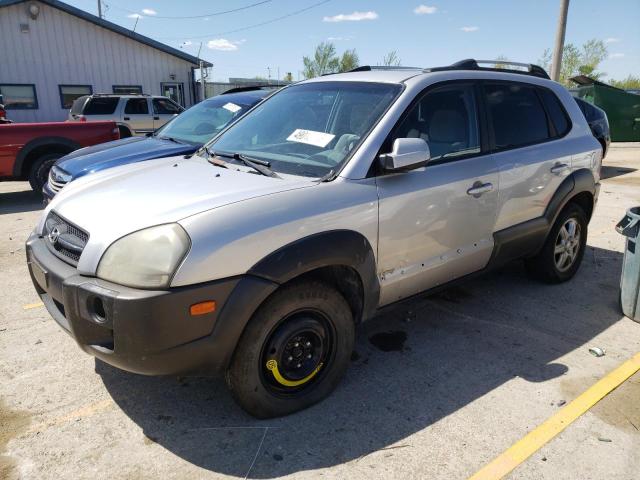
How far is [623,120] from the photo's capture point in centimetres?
1636

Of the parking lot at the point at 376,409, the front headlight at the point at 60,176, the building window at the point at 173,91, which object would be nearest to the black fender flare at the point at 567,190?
the parking lot at the point at 376,409

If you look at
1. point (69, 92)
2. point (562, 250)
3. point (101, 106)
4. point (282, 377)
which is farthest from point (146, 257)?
point (69, 92)

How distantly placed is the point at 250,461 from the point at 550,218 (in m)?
3.17

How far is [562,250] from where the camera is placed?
4648 mm

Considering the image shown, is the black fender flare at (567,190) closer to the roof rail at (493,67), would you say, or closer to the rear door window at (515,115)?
the rear door window at (515,115)

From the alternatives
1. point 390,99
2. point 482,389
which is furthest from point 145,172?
point 482,389

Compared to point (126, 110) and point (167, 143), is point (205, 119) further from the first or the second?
point (126, 110)

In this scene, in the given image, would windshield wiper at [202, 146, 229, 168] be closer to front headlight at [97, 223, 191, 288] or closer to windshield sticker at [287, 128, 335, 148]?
windshield sticker at [287, 128, 335, 148]

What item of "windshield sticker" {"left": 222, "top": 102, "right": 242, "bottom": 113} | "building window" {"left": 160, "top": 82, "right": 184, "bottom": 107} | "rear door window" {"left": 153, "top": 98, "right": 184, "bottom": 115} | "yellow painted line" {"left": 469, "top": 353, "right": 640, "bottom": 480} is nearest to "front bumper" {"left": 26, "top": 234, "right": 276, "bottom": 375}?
"yellow painted line" {"left": 469, "top": 353, "right": 640, "bottom": 480}

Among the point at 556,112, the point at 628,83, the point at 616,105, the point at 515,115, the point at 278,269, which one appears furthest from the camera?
the point at 628,83

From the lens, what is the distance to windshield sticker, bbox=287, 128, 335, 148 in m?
3.12

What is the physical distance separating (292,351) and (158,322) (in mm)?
822

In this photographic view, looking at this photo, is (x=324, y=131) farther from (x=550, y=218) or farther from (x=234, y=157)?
(x=550, y=218)

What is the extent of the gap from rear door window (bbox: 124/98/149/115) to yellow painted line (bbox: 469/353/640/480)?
46.6 feet
